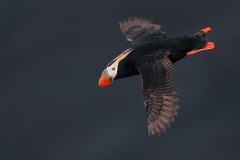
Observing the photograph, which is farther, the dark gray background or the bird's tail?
the dark gray background

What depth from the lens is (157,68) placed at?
46.4 feet

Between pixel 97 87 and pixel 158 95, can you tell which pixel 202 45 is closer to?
pixel 158 95

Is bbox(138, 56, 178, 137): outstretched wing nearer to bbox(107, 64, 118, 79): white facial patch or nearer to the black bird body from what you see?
the black bird body

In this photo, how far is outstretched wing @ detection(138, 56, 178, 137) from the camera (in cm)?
1362

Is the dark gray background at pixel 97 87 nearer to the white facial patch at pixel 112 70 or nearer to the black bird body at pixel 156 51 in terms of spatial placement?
the white facial patch at pixel 112 70

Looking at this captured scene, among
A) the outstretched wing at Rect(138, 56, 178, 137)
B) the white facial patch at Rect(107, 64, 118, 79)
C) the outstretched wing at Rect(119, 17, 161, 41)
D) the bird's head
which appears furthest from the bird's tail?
the white facial patch at Rect(107, 64, 118, 79)

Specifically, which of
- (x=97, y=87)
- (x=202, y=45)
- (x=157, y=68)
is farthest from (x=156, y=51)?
(x=97, y=87)

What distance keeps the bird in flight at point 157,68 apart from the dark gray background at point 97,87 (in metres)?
1.37

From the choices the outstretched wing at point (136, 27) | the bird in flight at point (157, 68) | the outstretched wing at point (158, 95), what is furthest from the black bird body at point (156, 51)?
the outstretched wing at point (136, 27)

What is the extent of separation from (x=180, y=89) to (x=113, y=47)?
7.55ft

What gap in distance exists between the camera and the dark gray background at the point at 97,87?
15.1 m

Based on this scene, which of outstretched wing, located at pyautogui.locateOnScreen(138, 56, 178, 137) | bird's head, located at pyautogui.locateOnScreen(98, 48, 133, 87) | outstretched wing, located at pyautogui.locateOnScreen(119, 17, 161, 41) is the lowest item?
outstretched wing, located at pyautogui.locateOnScreen(138, 56, 178, 137)

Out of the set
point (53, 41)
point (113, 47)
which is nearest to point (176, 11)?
point (113, 47)

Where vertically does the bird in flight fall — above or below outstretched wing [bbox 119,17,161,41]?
below
